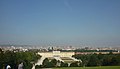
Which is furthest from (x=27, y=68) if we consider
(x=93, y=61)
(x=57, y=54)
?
(x=57, y=54)

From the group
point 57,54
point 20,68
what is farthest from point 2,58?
point 57,54

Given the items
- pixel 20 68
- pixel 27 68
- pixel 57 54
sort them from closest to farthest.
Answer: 1. pixel 20 68
2. pixel 27 68
3. pixel 57 54

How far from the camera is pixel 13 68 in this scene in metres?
20.6

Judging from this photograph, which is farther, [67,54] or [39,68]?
[67,54]

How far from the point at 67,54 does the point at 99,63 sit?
3771 cm

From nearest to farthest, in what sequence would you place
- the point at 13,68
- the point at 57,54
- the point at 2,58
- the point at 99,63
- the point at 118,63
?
the point at 13,68 → the point at 2,58 → the point at 118,63 → the point at 99,63 → the point at 57,54

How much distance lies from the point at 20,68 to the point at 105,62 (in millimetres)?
29888

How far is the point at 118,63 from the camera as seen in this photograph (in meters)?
31.3

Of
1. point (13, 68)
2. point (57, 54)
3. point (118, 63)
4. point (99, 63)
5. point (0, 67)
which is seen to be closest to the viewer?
point (13, 68)

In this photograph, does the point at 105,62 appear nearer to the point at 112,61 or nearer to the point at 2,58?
the point at 112,61

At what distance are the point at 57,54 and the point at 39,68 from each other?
144ft

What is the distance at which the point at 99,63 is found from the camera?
34219mm

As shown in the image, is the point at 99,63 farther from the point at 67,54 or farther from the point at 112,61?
the point at 67,54

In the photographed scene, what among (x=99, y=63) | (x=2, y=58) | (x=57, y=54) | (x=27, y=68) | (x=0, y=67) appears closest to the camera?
(x=0, y=67)
